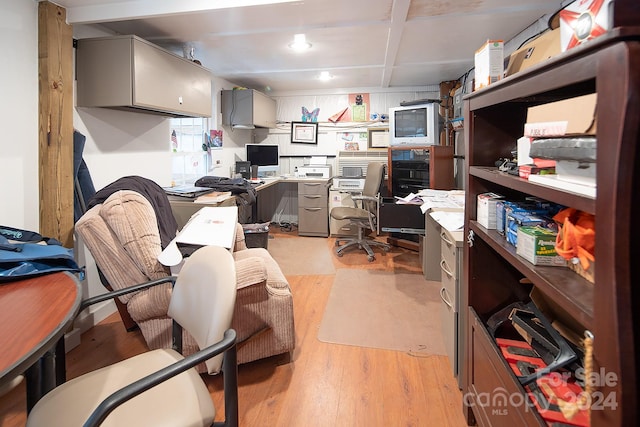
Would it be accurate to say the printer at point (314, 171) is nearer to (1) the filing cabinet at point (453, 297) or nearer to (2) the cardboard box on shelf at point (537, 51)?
(1) the filing cabinet at point (453, 297)

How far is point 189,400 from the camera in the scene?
104 centimetres

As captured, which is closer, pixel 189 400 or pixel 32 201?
pixel 189 400

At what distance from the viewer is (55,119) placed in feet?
6.93

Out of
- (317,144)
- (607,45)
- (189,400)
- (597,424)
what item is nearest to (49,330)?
(189,400)

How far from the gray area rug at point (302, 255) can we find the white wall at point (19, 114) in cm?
214

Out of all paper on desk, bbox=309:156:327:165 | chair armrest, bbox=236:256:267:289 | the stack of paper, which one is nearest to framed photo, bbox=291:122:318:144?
paper on desk, bbox=309:156:327:165

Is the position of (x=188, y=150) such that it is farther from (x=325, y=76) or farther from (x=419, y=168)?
(x=419, y=168)

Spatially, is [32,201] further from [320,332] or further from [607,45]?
[607,45]

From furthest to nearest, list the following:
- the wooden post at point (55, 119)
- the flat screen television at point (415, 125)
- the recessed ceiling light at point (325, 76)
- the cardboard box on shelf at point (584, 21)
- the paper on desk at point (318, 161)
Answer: the paper on desk at point (318, 161), the recessed ceiling light at point (325, 76), the flat screen television at point (415, 125), the wooden post at point (55, 119), the cardboard box on shelf at point (584, 21)

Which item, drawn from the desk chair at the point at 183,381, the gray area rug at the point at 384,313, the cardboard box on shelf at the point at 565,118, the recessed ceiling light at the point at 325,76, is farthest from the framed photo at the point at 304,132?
the cardboard box on shelf at the point at 565,118

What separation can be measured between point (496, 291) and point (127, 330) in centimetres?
235

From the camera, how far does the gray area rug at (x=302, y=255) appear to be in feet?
11.8

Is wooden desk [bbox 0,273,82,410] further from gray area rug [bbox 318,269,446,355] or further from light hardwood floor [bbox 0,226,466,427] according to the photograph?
gray area rug [bbox 318,269,446,355]

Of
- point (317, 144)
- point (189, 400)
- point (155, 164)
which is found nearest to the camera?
point (189, 400)
